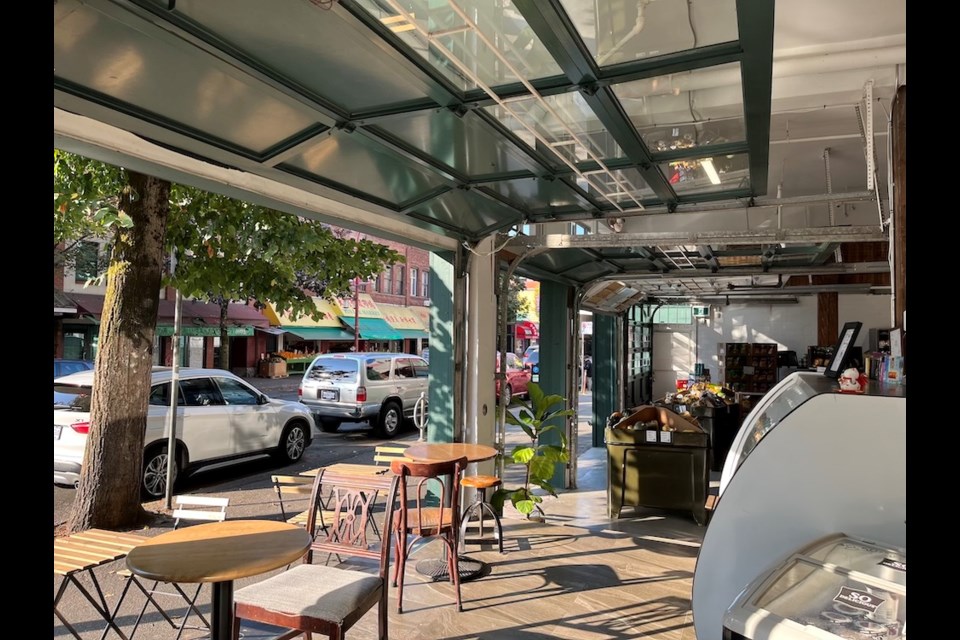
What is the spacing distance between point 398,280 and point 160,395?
23224mm

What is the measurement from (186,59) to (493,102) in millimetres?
1466

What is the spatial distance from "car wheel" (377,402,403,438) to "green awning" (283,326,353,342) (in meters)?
13.8

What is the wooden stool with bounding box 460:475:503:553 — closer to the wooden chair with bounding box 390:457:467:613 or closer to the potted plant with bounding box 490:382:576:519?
the potted plant with bounding box 490:382:576:519

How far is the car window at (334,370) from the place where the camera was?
11.9 m

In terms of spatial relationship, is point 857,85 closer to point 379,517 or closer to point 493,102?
point 493,102

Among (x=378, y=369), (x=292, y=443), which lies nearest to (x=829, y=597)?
(x=292, y=443)

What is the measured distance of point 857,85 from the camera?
459cm

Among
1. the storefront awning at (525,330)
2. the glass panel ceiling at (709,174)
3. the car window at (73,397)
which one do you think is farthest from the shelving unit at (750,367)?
the storefront awning at (525,330)

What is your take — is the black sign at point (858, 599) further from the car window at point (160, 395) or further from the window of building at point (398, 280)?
the window of building at point (398, 280)

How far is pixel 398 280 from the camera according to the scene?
30.7 metres

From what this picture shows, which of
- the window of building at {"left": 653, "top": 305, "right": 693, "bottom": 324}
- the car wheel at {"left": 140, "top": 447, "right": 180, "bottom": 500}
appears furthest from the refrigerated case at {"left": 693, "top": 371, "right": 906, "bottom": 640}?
the window of building at {"left": 653, "top": 305, "right": 693, "bottom": 324}
